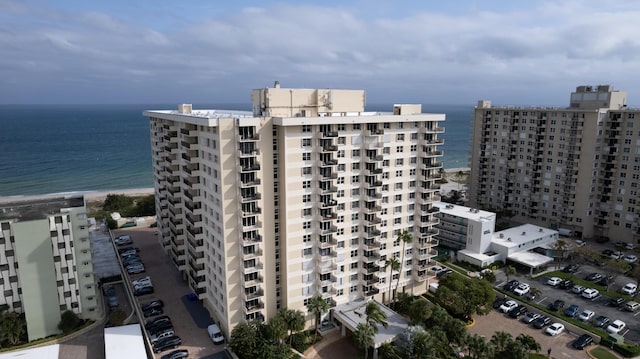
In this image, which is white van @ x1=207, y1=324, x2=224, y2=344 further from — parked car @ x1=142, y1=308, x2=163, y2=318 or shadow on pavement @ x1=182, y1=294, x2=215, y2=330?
parked car @ x1=142, y1=308, x2=163, y2=318

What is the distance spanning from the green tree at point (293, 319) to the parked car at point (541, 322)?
1305 inches

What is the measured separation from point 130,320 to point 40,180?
14014cm

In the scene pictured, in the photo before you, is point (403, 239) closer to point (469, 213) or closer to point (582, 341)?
point (582, 341)

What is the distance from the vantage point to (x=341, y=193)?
5475 cm

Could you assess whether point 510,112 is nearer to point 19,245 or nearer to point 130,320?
point 130,320

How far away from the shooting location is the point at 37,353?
47281mm

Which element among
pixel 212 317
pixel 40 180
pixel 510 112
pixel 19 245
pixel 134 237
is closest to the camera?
pixel 19 245

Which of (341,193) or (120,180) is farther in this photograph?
(120,180)

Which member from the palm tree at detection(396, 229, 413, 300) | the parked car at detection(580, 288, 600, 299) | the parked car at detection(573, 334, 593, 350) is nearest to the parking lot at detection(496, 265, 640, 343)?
the parked car at detection(580, 288, 600, 299)

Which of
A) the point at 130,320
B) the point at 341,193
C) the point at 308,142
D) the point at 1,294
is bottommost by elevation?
the point at 130,320

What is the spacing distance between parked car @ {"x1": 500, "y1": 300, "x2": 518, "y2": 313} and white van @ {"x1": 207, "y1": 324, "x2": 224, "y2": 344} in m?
40.9

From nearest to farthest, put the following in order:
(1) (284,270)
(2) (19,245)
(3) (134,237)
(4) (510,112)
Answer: (2) (19,245), (1) (284,270), (3) (134,237), (4) (510,112)

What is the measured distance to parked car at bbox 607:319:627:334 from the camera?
55688mm

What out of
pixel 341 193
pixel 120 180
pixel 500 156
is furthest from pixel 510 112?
pixel 120 180
